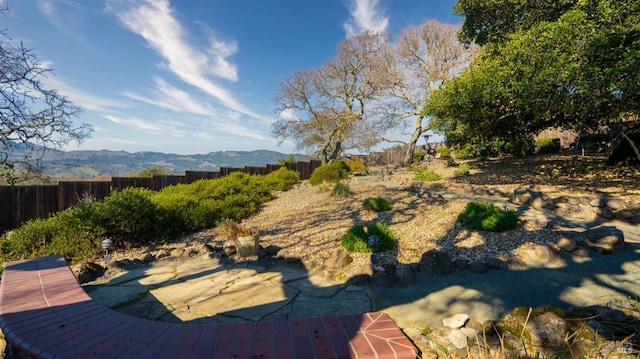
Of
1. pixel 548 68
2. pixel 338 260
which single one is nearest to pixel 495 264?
pixel 338 260

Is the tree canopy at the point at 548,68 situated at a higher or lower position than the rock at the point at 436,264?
higher

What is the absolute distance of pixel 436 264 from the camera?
10.5 ft

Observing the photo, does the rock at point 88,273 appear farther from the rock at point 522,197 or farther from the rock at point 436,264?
the rock at point 522,197

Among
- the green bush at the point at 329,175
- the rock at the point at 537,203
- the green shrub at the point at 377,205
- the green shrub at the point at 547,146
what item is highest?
the green shrub at the point at 547,146

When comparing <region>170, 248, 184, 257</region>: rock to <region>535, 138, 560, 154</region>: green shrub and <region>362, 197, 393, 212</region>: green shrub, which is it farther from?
<region>535, 138, 560, 154</region>: green shrub

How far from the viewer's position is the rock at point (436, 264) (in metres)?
3.15

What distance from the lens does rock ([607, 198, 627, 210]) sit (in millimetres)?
4941

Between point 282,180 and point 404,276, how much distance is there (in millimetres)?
8988

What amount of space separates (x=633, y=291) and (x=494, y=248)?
124 cm

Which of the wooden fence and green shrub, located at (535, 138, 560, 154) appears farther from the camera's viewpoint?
green shrub, located at (535, 138, 560, 154)

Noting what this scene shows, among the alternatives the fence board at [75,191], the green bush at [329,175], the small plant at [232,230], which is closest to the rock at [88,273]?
the small plant at [232,230]

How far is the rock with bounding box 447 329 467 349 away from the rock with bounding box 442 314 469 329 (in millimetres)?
80

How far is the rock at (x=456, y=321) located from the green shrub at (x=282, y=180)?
9210mm

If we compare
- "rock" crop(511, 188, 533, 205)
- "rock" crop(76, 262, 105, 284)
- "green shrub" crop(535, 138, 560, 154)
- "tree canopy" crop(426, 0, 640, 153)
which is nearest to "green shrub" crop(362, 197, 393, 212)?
"rock" crop(511, 188, 533, 205)
